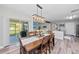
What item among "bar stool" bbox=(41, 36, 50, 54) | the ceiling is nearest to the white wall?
the ceiling

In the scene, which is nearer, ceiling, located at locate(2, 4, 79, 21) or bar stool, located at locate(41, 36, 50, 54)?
ceiling, located at locate(2, 4, 79, 21)

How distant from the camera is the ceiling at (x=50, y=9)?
84.0 inches

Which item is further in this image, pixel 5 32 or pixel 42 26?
pixel 42 26

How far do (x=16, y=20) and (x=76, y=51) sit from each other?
1707 mm

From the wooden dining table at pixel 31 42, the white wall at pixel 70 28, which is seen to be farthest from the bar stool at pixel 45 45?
the white wall at pixel 70 28

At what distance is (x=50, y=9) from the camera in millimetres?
2359

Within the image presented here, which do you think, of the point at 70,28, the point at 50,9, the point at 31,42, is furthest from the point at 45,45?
the point at 50,9

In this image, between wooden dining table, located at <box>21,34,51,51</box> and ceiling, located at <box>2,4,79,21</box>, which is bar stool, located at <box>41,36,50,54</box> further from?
ceiling, located at <box>2,4,79,21</box>

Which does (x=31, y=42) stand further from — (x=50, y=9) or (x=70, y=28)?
(x=70, y=28)

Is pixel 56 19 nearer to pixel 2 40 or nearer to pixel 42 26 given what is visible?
pixel 42 26

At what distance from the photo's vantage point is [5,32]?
204cm

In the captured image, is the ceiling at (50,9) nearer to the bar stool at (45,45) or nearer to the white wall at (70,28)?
the white wall at (70,28)

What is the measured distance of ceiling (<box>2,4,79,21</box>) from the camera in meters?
2.13
